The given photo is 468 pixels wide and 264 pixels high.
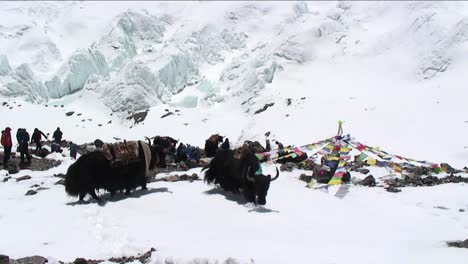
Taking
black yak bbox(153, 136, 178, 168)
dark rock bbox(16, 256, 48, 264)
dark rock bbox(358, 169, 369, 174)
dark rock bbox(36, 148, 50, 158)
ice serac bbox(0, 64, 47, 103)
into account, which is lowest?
dark rock bbox(16, 256, 48, 264)

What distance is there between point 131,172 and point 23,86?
29355mm

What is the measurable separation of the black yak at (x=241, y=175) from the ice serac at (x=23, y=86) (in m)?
28.6

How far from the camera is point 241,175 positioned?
7719 millimetres

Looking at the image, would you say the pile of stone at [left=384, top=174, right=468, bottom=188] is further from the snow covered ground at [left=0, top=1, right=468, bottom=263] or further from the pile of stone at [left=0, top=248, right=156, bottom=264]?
the pile of stone at [left=0, top=248, right=156, bottom=264]

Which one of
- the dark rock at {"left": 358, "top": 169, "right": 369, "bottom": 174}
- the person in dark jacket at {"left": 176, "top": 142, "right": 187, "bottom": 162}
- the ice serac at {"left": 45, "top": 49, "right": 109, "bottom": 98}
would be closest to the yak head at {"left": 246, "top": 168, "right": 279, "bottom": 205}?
the dark rock at {"left": 358, "top": 169, "right": 369, "bottom": 174}

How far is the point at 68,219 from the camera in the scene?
258 inches

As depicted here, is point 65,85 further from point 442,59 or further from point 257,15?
point 442,59

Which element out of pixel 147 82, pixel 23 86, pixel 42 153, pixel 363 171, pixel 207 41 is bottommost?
pixel 363 171

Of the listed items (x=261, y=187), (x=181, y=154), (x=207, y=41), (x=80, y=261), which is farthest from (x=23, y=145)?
(x=207, y=41)

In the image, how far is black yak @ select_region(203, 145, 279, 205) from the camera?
24.1ft

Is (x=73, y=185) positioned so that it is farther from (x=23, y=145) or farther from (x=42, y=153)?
(x=42, y=153)

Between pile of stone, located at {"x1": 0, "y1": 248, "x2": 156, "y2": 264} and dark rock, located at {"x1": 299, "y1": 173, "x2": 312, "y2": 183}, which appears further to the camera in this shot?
dark rock, located at {"x1": 299, "y1": 173, "x2": 312, "y2": 183}

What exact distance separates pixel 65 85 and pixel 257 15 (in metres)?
20.2

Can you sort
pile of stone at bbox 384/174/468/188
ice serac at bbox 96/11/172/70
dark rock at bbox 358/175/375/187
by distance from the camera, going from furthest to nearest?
ice serac at bbox 96/11/172/70
dark rock at bbox 358/175/375/187
pile of stone at bbox 384/174/468/188
